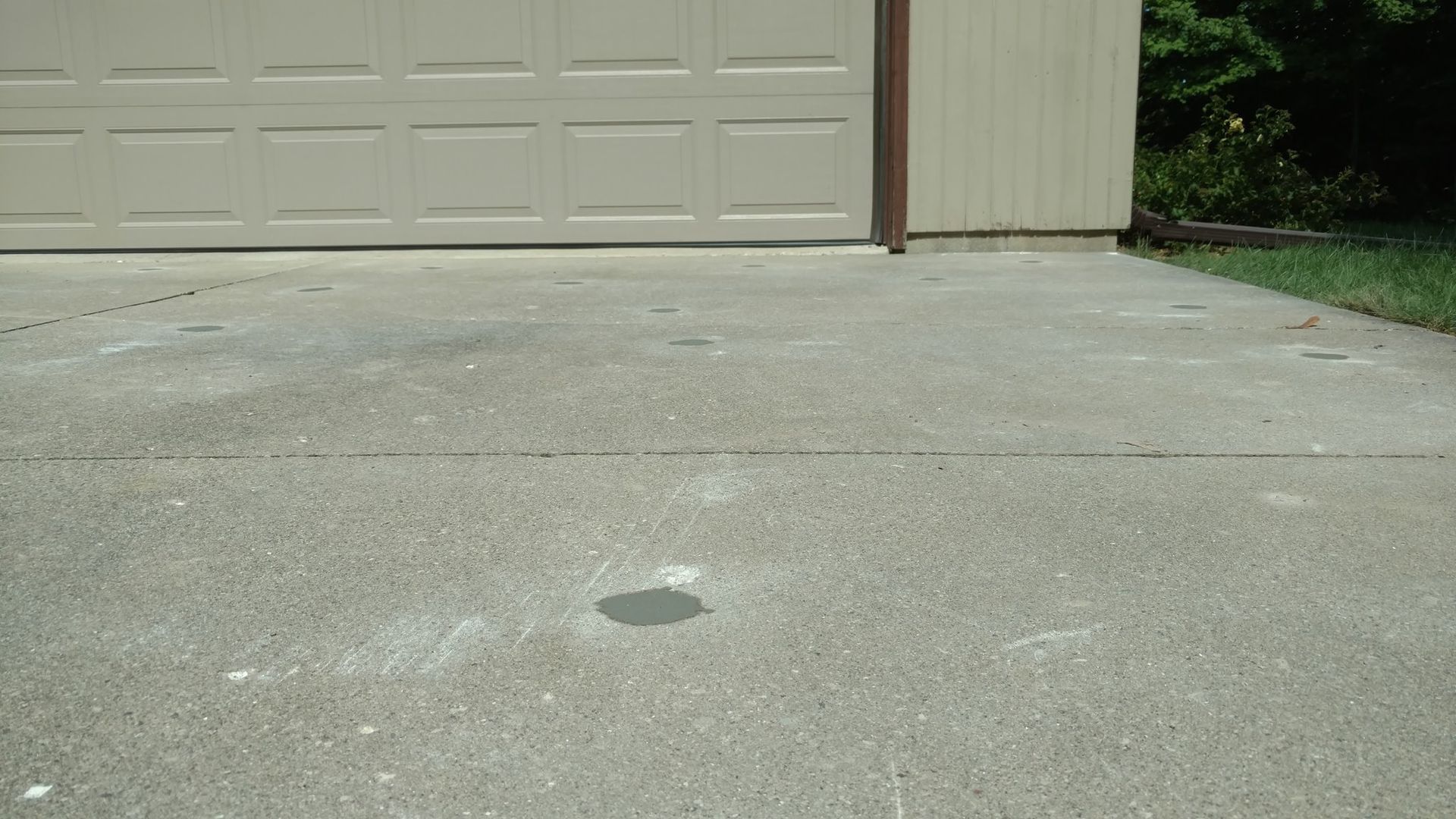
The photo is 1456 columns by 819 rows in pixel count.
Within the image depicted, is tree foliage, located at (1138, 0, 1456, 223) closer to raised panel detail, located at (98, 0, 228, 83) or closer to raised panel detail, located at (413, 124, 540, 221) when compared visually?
raised panel detail, located at (413, 124, 540, 221)

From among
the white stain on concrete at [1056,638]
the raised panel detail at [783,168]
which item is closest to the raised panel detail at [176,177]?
the raised panel detail at [783,168]

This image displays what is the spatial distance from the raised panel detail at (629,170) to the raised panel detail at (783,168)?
0.26m

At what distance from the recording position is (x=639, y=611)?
223 centimetres

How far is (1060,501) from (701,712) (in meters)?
1.27

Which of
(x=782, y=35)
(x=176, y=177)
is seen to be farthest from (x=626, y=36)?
(x=176, y=177)

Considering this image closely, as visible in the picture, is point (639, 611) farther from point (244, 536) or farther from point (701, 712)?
point (244, 536)

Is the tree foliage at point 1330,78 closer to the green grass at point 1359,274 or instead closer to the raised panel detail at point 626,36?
the green grass at point 1359,274

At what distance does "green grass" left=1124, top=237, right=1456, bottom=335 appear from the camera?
17.3 ft

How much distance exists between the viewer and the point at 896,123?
788cm

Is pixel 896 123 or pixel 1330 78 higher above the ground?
pixel 1330 78

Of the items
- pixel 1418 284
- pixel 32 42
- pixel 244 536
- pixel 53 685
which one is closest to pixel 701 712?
pixel 53 685

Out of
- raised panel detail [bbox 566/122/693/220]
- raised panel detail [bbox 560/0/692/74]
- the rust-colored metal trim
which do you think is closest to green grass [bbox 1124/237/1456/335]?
the rust-colored metal trim

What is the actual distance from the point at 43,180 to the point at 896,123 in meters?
5.48

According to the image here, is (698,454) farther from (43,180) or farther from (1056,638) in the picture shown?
(43,180)
